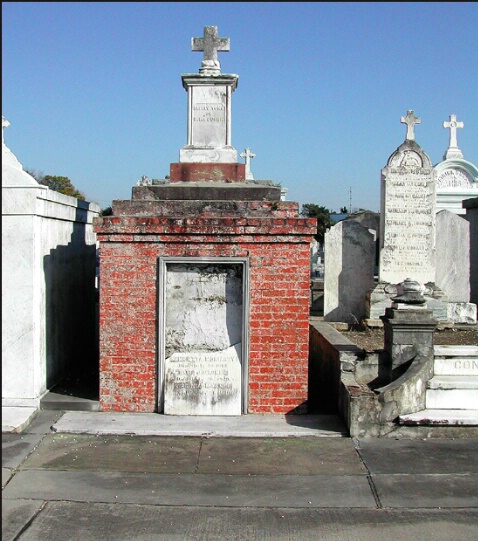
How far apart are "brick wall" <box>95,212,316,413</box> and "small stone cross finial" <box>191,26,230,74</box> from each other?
7.11ft

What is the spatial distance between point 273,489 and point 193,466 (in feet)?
2.84

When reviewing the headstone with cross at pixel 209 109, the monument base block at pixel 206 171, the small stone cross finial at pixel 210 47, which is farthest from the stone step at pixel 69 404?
the small stone cross finial at pixel 210 47

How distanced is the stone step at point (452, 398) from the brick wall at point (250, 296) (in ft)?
4.54

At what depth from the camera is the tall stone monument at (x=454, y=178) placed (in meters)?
20.3

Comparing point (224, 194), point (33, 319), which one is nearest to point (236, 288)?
point (224, 194)

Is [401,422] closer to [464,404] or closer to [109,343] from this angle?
[464,404]

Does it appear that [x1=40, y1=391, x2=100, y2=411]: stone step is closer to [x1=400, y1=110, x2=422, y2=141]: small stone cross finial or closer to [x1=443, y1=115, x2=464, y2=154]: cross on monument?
[x1=400, y1=110, x2=422, y2=141]: small stone cross finial

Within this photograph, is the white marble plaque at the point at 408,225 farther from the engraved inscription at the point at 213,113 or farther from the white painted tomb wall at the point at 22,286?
the white painted tomb wall at the point at 22,286

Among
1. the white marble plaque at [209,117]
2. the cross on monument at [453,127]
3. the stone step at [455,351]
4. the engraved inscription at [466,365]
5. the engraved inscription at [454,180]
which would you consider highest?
the cross on monument at [453,127]

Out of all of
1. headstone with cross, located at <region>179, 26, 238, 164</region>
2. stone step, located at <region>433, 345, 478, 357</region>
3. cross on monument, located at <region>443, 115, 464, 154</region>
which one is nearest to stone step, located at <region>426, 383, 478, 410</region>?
stone step, located at <region>433, 345, 478, 357</region>

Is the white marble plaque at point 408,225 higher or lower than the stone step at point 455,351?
higher

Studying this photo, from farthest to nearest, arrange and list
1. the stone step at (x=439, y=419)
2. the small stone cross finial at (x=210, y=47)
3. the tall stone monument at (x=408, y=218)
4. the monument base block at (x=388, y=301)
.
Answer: the tall stone monument at (x=408, y=218) < the monument base block at (x=388, y=301) < the small stone cross finial at (x=210, y=47) < the stone step at (x=439, y=419)

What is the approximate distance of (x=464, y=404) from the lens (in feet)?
22.6

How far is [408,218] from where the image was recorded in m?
12.5
